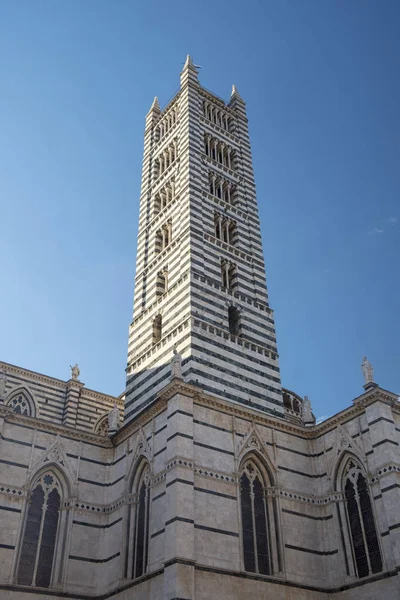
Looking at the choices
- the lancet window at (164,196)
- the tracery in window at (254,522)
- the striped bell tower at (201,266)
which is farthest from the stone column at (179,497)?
the lancet window at (164,196)

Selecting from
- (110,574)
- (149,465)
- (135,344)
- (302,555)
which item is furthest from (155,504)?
(135,344)

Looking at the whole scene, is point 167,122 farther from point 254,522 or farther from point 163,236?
point 254,522

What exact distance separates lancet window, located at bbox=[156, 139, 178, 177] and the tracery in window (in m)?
18.3

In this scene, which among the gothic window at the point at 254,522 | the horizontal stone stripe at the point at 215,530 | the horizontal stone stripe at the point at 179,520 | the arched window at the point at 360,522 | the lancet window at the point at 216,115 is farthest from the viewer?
the lancet window at the point at 216,115

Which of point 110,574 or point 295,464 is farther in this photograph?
point 295,464

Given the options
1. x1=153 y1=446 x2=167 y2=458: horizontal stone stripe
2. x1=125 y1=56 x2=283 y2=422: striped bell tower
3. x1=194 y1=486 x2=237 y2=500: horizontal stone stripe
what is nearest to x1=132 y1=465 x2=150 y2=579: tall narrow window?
x1=153 y1=446 x2=167 y2=458: horizontal stone stripe

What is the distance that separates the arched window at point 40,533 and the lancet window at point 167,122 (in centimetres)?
2184

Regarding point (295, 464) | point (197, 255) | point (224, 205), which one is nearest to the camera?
point (295, 464)

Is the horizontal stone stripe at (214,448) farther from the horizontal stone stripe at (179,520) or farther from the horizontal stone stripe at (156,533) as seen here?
the horizontal stone stripe at (156,533)

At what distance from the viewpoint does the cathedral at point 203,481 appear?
63.2ft

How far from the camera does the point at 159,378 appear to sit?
24.9m

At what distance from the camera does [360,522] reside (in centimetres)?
2059

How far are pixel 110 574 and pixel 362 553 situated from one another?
329 inches

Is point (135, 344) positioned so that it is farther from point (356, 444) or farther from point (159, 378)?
point (356, 444)
